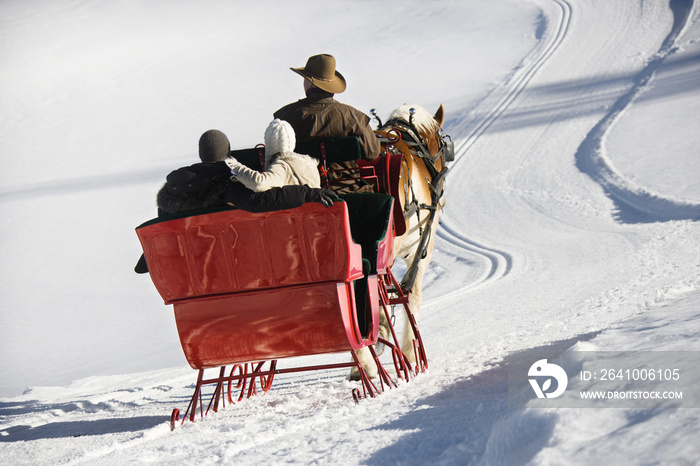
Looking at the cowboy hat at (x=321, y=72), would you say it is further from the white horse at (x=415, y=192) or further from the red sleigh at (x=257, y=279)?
the red sleigh at (x=257, y=279)

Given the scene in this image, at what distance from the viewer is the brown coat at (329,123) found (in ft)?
14.3

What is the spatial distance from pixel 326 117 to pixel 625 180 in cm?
724

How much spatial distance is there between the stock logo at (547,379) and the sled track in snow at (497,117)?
4.40 metres

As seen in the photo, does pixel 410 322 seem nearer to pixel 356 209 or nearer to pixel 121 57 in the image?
pixel 356 209

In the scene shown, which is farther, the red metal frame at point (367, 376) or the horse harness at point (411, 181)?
the horse harness at point (411, 181)

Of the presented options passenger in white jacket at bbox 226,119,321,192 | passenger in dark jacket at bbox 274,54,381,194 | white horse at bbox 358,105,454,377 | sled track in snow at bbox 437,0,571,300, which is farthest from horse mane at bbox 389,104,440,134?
sled track in snow at bbox 437,0,571,300

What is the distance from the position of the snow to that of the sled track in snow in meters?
0.06

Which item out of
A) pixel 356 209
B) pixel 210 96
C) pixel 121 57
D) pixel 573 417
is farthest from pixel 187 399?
pixel 121 57

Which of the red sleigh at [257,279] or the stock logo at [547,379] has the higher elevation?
the red sleigh at [257,279]

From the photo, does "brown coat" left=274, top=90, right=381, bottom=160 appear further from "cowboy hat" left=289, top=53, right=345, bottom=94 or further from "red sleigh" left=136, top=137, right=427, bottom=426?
"red sleigh" left=136, top=137, right=427, bottom=426

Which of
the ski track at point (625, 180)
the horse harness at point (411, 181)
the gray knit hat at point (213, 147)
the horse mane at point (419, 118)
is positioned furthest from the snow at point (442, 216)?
the horse mane at point (419, 118)

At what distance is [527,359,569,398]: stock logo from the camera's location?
2633 millimetres

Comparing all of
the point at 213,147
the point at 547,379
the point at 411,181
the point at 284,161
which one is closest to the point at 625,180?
the point at 411,181

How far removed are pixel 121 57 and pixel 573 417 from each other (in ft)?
86.8
